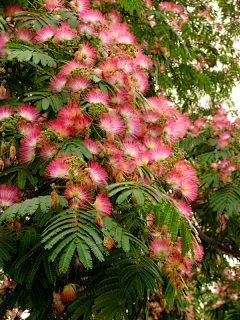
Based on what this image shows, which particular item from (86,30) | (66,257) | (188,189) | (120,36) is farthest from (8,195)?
(120,36)

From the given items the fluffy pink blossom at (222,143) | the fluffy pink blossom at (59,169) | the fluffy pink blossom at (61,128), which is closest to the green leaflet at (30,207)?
the fluffy pink blossom at (59,169)

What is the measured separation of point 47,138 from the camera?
207cm

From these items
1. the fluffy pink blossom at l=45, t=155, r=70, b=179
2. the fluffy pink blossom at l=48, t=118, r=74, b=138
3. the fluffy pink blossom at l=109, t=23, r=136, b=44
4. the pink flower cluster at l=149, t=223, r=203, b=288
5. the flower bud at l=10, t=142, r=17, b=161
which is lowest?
the pink flower cluster at l=149, t=223, r=203, b=288

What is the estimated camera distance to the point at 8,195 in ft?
6.85

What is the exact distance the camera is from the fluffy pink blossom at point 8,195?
2066mm

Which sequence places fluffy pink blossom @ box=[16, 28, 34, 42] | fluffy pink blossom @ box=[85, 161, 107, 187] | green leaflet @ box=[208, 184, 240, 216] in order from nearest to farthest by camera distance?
fluffy pink blossom @ box=[85, 161, 107, 187], fluffy pink blossom @ box=[16, 28, 34, 42], green leaflet @ box=[208, 184, 240, 216]

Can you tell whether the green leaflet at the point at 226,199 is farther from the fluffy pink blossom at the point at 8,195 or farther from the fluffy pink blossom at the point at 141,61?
the fluffy pink blossom at the point at 8,195

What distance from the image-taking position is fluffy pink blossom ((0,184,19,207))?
2066mm

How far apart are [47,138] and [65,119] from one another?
7.6 inches

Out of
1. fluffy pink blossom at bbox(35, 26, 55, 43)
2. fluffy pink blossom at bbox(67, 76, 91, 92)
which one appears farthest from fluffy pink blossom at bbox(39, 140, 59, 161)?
fluffy pink blossom at bbox(35, 26, 55, 43)

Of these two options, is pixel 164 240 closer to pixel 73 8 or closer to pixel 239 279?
pixel 73 8

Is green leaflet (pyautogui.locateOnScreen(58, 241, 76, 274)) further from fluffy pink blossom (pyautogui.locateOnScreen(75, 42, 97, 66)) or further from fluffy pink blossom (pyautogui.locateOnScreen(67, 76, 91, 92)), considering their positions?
fluffy pink blossom (pyautogui.locateOnScreen(75, 42, 97, 66))

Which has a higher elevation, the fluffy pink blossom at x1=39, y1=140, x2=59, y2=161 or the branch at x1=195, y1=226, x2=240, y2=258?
the branch at x1=195, y1=226, x2=240, y2=258

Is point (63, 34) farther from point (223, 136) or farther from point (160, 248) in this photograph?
point (223, 136)
